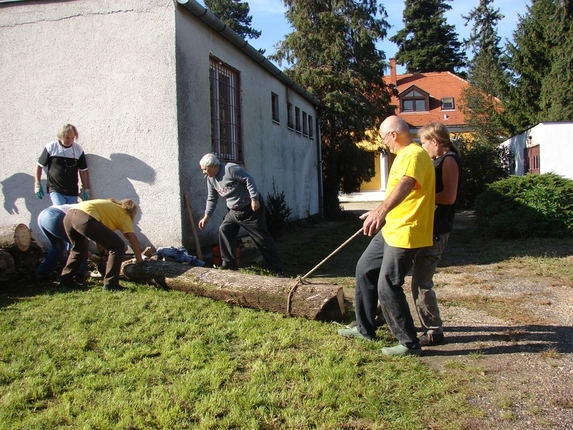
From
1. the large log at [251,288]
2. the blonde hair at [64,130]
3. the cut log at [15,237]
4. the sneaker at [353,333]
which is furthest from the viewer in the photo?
the blonde hair at [64,130]

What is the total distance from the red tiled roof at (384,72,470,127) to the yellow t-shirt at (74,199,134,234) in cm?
3050

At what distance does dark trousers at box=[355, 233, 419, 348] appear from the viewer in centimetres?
411

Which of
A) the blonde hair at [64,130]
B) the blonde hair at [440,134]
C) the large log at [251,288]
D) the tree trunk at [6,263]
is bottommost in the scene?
the large log at [251,288]

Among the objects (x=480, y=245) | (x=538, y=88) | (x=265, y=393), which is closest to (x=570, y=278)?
(x=480, y=245)

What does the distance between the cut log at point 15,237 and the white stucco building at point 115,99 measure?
1.33 m

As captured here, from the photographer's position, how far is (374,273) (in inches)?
Answer: 176

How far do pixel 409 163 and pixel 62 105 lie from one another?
A: 589 cm

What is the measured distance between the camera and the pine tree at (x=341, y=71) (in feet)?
68.3

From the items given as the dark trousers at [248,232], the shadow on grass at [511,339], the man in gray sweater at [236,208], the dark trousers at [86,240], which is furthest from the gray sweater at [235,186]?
the shadow on grass at [511,339]

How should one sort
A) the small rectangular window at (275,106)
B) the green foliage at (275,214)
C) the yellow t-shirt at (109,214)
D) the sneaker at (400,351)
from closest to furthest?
the sneaker at (400,351)
the yellow t-shirt at (109,214)
the green foliage at (275,214)
the small rectangular window at (275,106)

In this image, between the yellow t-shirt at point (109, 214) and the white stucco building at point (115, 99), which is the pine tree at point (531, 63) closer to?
the white stucco building at point (115, 99)

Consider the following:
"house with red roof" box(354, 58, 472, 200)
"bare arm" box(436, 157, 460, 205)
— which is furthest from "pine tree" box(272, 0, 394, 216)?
"bare arm" box(436, 157, 460, 205)

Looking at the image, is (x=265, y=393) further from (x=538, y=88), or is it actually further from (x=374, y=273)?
(x=538, y=88)

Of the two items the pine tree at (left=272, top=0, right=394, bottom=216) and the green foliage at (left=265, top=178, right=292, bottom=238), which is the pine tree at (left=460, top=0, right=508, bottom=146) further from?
the green foliage at (left=265, top=178, right=292, bottom=238)
